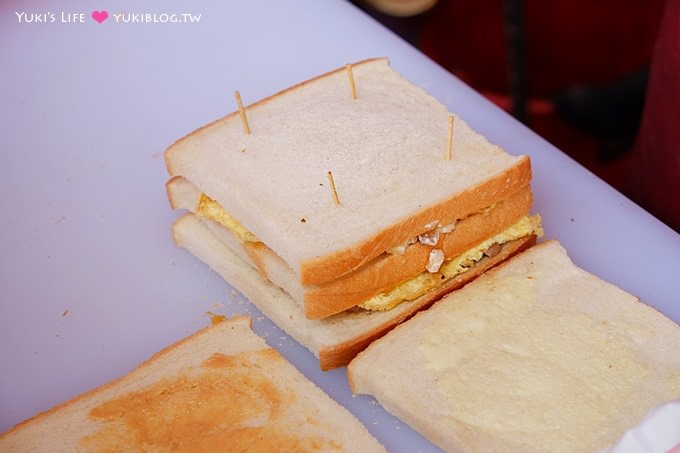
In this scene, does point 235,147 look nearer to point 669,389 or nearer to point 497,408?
point 497,408

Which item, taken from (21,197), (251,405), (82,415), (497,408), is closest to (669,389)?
(497,408)

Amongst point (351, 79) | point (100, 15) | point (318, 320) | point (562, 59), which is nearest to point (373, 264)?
point (318, 320)

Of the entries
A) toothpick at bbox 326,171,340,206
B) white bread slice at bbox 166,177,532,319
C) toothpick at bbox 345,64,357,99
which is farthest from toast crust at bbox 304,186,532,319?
toothpick at bbox 345,64,357,99

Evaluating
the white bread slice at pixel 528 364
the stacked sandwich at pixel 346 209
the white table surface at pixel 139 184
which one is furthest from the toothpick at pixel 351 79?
the white bread slice at pixel 528 364

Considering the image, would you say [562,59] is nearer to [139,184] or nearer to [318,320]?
[139,184]

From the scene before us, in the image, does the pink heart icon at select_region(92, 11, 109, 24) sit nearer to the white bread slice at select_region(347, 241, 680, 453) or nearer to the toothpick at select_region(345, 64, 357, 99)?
the toothpick at select_region(345, 64, 357, 99)

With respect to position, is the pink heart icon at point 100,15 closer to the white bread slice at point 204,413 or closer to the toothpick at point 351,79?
the toothpick at point 351,79
